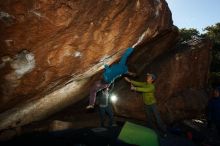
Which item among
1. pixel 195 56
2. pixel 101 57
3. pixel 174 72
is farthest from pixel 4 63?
pixel 195 56

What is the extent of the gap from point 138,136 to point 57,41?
3598 millimetres

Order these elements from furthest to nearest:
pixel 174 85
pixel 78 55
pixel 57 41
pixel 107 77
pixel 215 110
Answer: pixel 174 85, pixel 215 110, pixel 107 77, pixel 78 55, pixel 57 41

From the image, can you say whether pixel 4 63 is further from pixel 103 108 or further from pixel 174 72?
pixel 174 72

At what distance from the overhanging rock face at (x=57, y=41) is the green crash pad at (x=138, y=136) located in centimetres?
202

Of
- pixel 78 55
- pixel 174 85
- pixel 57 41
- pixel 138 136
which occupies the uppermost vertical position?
pixel 57 41

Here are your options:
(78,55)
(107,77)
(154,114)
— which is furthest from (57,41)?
(154,114)

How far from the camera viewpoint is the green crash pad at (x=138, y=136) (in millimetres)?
6570

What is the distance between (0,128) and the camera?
22.2ft

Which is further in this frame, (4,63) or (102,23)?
(102,23)

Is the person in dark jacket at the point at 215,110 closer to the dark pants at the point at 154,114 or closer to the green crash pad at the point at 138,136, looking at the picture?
the dark pants at the point at 154,114

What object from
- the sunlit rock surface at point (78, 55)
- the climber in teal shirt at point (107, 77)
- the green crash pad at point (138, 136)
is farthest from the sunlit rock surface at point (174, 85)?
the climber in teal shirt at point (107, 77)

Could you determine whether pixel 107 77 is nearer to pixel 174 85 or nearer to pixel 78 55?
pixel 78 55

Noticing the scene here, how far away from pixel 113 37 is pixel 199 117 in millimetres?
6247

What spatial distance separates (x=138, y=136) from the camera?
696 centimetres
